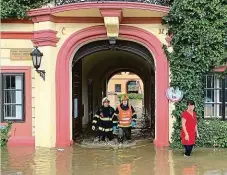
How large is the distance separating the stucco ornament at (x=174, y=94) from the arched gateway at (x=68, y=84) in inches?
6.1

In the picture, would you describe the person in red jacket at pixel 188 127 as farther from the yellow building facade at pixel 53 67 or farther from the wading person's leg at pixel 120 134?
the wading person's leg at pixel 120 134

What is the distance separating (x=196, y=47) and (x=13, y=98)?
532cm

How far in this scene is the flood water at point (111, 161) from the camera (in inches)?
344

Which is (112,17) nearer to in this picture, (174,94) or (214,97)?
(174,94)

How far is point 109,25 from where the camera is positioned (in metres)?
11.1

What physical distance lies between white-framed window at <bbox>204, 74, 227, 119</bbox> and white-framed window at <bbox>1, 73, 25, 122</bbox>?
17.1 feet

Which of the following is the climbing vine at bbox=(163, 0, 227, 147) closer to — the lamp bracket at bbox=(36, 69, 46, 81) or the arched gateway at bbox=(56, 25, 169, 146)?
the arched gateway at bbox=(56, 25, 169, 146)

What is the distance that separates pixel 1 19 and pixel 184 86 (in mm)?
5365

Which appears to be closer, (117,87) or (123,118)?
(123,118)

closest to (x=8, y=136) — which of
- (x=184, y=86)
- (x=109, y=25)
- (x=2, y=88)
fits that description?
(x=2, y=88)

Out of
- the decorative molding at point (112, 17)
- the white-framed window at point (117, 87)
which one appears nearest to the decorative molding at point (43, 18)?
the decorative molding at point (112, 17)

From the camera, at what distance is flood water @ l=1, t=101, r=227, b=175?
8750mm

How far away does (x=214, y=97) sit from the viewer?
471 inches

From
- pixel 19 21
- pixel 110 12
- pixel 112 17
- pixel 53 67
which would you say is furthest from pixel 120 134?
pixel 19 21
